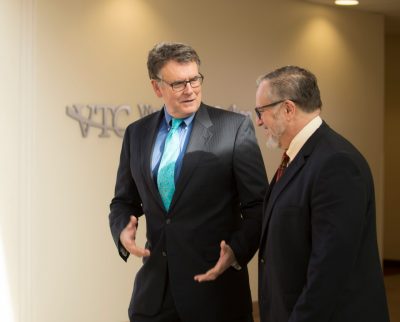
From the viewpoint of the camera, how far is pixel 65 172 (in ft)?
16.9

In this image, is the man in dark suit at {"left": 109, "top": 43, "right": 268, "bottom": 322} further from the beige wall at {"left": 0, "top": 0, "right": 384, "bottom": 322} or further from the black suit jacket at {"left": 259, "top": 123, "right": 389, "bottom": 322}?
the beige wall at {"left": 0, "top": 0, "right": 384, "bottom": 322}

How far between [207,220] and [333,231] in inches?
27.1

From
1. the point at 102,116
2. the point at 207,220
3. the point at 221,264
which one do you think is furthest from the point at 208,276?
the point at 102,116

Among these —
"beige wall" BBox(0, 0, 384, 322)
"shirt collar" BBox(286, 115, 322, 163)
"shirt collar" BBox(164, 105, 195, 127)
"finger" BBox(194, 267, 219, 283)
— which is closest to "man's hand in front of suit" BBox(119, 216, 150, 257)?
"finger" BBox(194, 267, 219, 283)

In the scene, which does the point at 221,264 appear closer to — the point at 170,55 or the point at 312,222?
the point at 312,222

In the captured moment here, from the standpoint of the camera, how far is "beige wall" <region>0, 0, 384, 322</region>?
4.93 meters

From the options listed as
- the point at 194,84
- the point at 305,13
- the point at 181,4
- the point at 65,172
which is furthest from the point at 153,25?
the point at 194,84

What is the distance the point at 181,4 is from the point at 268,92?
360 centimetres

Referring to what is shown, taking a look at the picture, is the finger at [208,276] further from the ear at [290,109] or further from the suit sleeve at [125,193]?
the ear at [290,109]

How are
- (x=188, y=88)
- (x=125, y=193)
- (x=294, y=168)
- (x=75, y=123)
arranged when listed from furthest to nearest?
(x=75, y=123), (x=125, y=193), (x=188, y=88), (x=294, y=168)

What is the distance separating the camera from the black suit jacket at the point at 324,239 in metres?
2.17

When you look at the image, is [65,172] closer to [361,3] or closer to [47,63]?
[47,63]

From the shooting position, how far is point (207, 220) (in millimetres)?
2744

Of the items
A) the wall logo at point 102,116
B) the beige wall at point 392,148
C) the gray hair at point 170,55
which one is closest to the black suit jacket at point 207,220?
the gray hair at point 170,55
